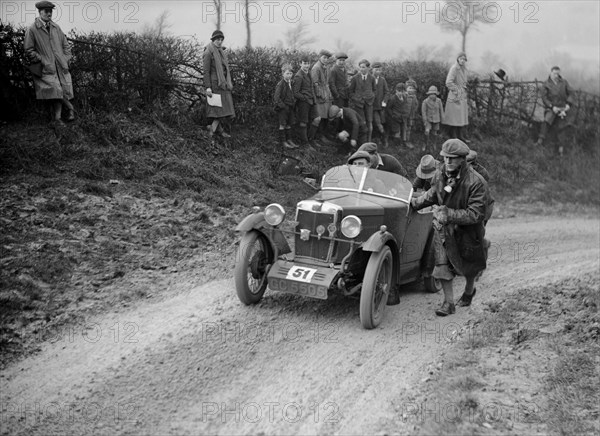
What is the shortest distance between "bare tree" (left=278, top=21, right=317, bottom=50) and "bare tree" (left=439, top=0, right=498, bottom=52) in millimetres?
6278

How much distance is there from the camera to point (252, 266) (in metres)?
7.80

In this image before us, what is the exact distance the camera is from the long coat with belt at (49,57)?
35.2 feet

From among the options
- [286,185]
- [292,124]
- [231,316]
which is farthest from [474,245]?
[292,124]

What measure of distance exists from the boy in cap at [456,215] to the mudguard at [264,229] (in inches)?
62.2

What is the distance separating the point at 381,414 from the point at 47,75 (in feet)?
25.9

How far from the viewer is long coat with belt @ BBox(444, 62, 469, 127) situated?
56.9 feet

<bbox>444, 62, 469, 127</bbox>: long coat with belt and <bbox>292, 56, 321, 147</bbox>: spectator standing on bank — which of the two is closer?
<bbox>292, 56, 321, 147</bbox>: spectator standing on bank

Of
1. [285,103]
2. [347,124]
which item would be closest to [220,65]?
[285,103]

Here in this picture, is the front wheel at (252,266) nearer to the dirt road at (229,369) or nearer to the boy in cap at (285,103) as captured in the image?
the dirt road at (229,369)

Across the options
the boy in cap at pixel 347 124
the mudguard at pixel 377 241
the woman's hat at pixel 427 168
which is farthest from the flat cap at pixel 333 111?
the mudguard at pixel 377 241

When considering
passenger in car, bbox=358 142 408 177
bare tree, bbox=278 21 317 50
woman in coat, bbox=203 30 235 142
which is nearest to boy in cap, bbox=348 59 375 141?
woman in coat, bbox=203 30 235 142

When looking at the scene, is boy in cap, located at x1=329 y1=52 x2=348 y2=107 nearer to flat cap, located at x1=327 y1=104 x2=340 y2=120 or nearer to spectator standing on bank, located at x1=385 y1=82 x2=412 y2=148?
flat cap, located at x1=327 y1=104 x2=340 y2=120

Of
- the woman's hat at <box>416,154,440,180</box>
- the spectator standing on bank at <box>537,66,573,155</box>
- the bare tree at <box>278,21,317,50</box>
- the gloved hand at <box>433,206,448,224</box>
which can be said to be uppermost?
the bare tree at <box>278,21,317,50</box>

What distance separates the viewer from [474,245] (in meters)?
7.93
